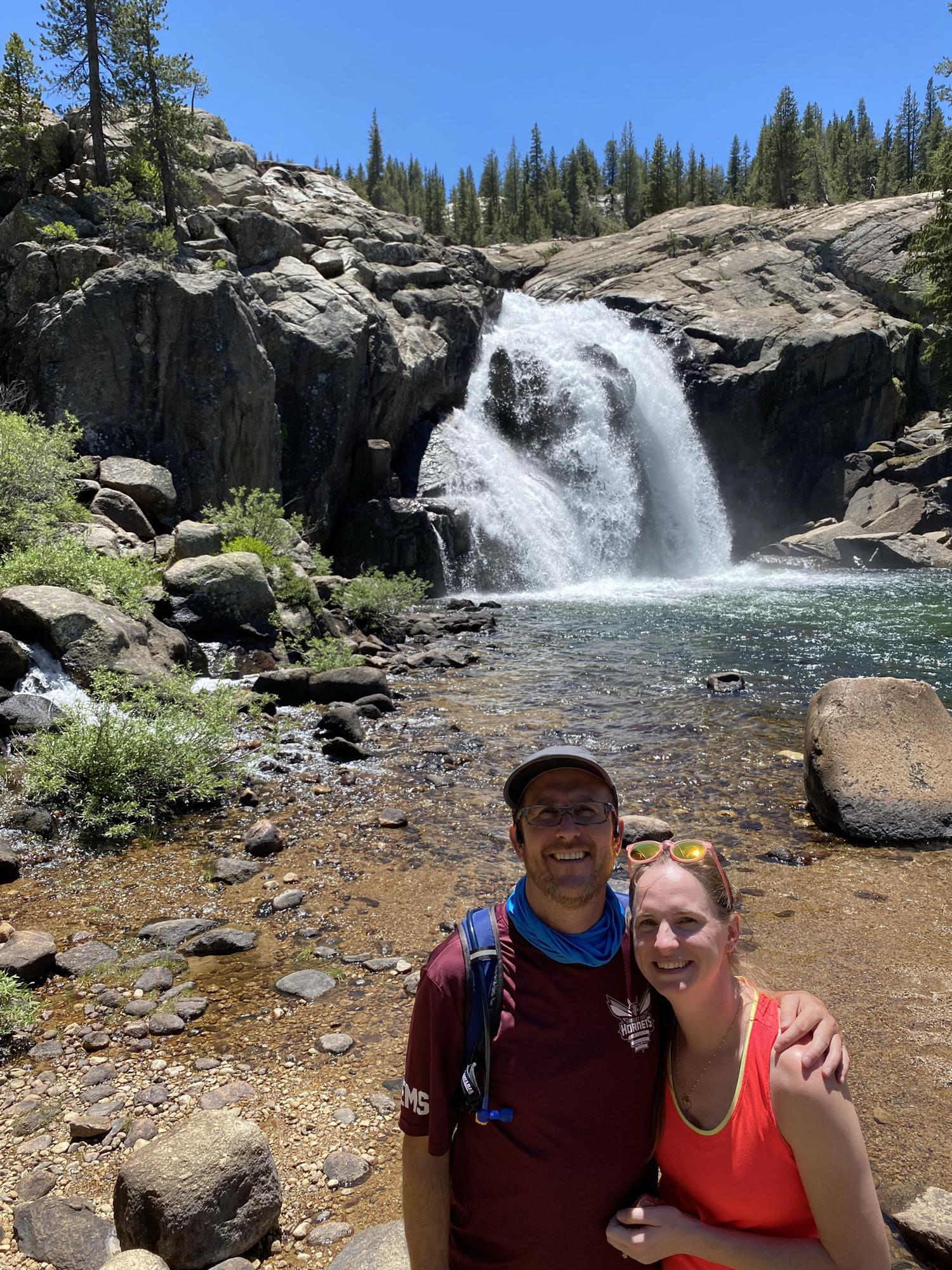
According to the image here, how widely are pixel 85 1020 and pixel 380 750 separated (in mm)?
6604

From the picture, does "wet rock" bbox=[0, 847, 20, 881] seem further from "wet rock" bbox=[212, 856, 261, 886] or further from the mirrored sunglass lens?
the mirrored sunglass lens

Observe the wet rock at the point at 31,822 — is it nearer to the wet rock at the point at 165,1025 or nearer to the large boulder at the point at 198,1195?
the wet rock at the point at 165,1025

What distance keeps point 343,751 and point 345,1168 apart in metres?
7.34

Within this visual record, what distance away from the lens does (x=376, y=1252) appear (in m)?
3.31

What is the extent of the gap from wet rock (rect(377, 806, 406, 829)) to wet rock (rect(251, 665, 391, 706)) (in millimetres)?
4695

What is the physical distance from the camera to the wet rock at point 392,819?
8.94m

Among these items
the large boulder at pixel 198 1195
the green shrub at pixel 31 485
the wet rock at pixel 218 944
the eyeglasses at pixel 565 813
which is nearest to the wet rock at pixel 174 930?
the wet rock at pixel 218 944

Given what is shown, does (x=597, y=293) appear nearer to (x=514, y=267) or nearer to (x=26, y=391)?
(x=514, y=267)

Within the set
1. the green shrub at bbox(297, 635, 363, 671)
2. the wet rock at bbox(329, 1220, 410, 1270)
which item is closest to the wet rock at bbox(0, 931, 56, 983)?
the wet rock at bbox(329, 1220, 410, 1270)

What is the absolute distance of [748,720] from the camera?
13023 mm

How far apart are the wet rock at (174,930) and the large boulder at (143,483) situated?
14.8 meters

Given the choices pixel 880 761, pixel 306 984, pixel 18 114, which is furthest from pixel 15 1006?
pixel 18 114

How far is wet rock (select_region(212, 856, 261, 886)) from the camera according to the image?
7.42 metres

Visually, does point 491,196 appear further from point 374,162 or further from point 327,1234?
point 327,1234
